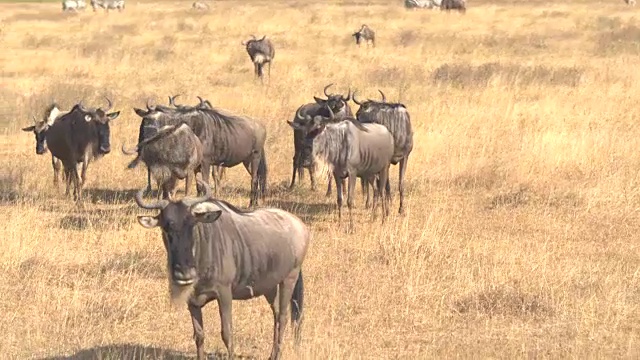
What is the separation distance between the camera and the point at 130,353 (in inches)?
271

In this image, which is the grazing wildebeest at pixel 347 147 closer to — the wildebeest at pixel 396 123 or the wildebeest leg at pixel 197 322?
the wildebeest at pixel 396 123

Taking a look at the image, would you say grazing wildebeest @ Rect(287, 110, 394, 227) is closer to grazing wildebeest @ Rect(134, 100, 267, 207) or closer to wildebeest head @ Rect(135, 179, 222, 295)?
grazing wildebeest @ Rect(134, 100, 267, 207)

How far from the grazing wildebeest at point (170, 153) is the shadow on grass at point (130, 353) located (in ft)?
13.9

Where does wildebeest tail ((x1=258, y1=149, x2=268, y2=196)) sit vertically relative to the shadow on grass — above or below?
below

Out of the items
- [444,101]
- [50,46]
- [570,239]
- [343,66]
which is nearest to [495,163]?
[570,239]

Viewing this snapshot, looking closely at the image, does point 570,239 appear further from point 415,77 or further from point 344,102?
point 415,77

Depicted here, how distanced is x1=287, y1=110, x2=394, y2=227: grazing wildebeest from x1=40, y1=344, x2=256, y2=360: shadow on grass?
4.41 m

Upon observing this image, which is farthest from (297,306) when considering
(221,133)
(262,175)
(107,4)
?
(107,4)

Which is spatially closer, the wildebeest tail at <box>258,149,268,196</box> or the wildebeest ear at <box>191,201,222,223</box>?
the wildebeest ear at <box>191,201,222,223</box>

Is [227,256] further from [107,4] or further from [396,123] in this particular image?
[107,4]

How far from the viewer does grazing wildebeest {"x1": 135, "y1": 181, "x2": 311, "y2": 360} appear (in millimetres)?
5652

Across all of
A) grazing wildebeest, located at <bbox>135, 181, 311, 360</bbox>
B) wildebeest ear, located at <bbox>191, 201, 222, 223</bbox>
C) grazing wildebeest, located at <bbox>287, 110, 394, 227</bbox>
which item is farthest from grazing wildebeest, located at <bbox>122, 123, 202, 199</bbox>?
wildebeest ear, located at <bbox>191, 201, 222, 223</bbox>

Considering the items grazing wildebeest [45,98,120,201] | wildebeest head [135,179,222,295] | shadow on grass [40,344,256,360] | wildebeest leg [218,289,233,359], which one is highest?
wildebeest head [135,179,222,295]

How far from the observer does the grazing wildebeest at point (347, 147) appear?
36.6 ft
